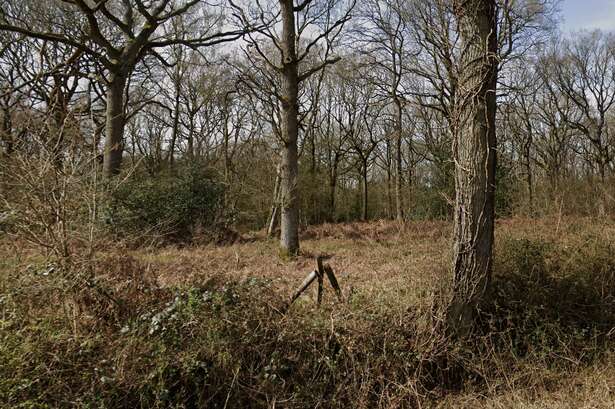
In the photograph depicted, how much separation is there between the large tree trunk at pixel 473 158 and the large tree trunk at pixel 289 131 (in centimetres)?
548

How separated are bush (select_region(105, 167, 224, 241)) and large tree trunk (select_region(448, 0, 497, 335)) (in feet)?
27.2

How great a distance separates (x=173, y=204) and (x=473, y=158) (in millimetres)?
9919

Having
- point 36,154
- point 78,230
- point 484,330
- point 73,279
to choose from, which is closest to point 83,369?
point 73,279

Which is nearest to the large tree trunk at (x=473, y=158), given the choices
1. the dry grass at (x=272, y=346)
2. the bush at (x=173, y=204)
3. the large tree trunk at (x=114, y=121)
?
the dry grass at (x=272, y=346)

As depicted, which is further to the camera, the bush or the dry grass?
the bush

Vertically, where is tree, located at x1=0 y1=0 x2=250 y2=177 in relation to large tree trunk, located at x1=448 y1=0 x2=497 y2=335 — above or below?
above

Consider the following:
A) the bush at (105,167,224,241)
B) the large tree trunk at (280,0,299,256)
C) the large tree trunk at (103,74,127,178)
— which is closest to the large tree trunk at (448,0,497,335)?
the large tree trunk at (280,0,299,256)

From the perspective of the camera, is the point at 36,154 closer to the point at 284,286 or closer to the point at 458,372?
the point at 284,286

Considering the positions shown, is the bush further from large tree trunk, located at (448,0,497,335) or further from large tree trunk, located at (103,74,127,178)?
large tree trunk, located at (448,0,497,335)

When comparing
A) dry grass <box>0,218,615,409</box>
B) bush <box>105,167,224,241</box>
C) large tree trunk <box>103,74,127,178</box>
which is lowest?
dry grass <box>0,218,615,409</box>

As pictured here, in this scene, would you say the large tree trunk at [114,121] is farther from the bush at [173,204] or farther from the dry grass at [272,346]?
the dry grass at [272,346]

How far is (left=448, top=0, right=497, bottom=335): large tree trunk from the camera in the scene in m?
4.33

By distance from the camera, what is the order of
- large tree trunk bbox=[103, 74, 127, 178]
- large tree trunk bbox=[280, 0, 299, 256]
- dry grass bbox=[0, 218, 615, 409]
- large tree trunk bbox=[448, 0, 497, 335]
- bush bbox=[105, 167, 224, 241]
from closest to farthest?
dry grass bbox=[0, 218, 615, 409]
large tree trunk bbox=[448, 0, 497, 335]
large tree trunk bbox=[280, 0, 299, 256]
bush bbox=[105, 167, 224, 241]
large tree trunk bbox=[103, 74, 127, 178]

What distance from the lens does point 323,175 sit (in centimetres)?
2569
